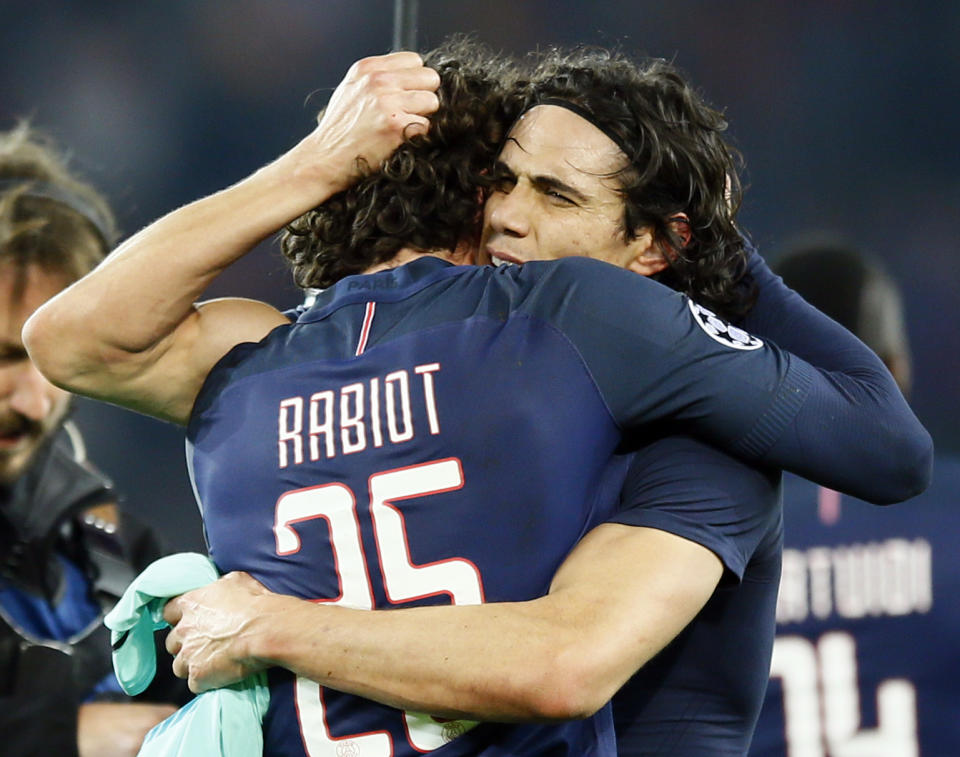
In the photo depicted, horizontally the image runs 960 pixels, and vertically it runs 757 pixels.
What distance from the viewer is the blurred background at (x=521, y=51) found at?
214 cm

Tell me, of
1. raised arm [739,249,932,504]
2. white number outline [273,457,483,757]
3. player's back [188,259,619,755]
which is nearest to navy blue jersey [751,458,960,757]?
raised arm [739,249,932,504]

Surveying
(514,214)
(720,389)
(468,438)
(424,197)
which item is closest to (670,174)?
(514,214)

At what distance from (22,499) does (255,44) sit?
100cm

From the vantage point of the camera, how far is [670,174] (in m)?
1.47

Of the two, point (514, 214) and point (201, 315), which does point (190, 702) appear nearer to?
point (201, 315)

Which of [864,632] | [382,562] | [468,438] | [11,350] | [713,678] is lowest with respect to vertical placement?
[864,632]

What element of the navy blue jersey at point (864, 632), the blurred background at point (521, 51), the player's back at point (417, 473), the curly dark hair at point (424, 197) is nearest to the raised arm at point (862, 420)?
the player's back at point (417, 473)

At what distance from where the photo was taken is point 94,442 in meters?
2.12

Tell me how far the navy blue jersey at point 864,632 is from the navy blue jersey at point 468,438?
5.33 ft

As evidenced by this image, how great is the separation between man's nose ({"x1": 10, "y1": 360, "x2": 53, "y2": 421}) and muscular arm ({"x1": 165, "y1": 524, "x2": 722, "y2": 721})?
3.54ft

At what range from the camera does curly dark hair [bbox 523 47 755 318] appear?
1.44 m

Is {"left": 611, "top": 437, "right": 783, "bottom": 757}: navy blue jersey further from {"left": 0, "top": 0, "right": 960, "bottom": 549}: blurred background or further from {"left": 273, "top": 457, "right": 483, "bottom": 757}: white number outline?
{"left": 0, "top": 0, "right": 960, "bottom": 549}: blurred background

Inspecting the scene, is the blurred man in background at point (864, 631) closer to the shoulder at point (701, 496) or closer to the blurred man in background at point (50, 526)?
the blurred man in background at point (50, 526)

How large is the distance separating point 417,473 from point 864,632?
6.38ft
